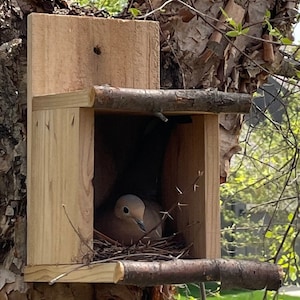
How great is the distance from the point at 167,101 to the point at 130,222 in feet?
1.38


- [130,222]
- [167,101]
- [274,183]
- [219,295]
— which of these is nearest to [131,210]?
[130,222]

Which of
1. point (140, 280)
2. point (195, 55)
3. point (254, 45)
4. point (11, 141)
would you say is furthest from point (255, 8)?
point (140, 280)

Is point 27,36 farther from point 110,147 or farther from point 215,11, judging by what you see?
point 215,11

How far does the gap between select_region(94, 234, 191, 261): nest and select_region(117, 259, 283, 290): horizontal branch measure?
7 centimetres

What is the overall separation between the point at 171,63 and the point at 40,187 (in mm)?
745

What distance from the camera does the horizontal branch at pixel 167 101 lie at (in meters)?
2.27

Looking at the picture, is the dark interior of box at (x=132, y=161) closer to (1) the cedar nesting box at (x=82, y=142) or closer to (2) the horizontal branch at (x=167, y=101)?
(1) the cedar nesting box at (x=82, y=142)

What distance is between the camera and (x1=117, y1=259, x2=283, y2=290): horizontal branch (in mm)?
2193

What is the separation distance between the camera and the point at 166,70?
3.04 metres

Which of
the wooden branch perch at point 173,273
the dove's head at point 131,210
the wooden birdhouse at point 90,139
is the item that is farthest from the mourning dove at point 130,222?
the wooden branch perch at point 173,273

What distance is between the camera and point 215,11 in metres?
3.15

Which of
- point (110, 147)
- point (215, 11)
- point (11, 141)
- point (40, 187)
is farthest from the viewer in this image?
point (215, 11)

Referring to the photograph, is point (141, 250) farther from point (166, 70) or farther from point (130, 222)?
point (166, 70)

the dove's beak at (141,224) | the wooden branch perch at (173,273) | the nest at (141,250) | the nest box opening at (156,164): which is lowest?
the wooden branch perch at (173,273)
